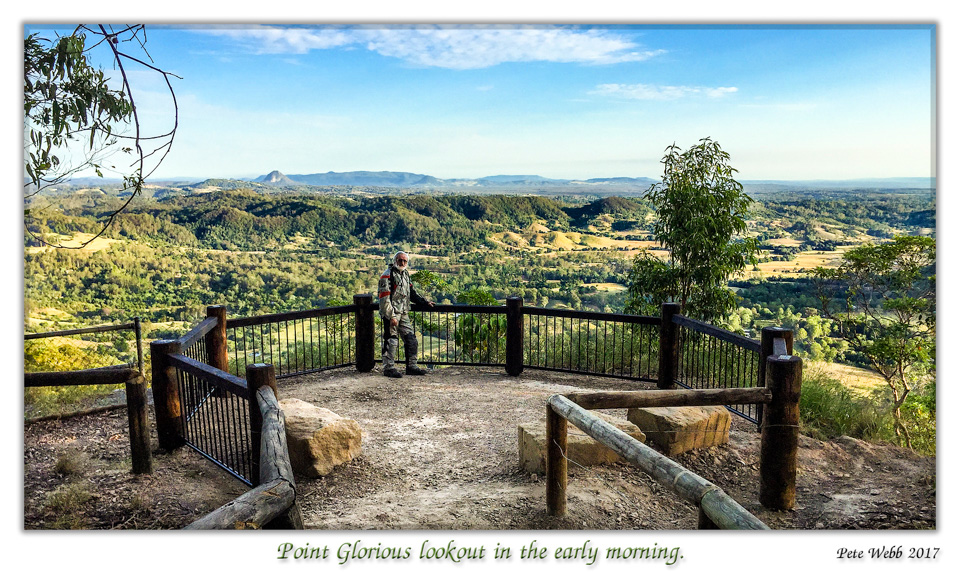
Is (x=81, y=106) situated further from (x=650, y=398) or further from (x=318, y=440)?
(x=650, y=398)

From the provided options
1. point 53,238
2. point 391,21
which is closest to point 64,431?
point 53,238

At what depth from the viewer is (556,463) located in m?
3.19

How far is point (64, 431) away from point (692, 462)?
4576 millimetres

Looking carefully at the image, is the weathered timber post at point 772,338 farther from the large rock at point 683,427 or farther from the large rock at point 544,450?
the large rock at point 544,450

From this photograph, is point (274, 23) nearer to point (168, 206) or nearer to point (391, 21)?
Result: point (391, 21)

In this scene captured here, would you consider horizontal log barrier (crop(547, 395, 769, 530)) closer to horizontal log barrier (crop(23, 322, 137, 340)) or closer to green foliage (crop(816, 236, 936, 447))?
horizontal log barrier (crop(23, 322, 137, 340))

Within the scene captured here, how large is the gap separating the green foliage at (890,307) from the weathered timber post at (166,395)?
6622 millimetres

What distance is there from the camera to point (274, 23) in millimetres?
3824

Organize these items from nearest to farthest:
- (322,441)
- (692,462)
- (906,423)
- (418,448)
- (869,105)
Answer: (322,441)
(692,462)
(418,448)
(869,105)
(906,423)

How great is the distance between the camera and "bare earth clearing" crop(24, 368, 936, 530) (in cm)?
330

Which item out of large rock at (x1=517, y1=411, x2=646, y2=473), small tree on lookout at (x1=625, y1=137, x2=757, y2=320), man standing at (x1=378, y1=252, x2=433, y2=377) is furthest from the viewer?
small tree on lookout at (x1=625, y1=137, x2=757, y2=320)

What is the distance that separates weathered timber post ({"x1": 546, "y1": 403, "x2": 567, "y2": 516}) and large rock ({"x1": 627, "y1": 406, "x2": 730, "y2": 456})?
146 centimetres

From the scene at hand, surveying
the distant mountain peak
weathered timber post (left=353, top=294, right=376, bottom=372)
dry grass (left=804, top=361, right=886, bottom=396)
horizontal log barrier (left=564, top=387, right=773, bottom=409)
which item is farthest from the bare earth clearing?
the distant mountain peak

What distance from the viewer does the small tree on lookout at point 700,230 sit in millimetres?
7461
